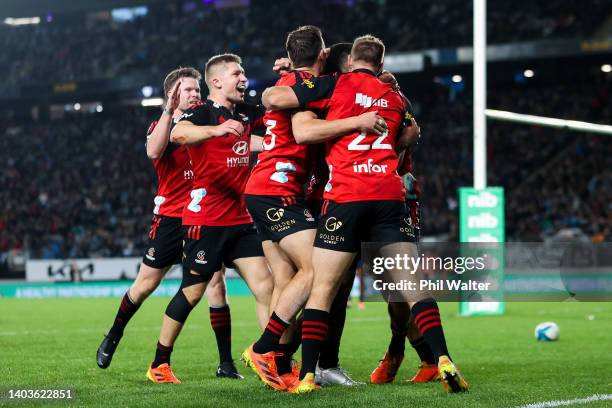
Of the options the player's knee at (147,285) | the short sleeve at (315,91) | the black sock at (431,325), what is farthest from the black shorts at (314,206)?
the player's knee at (147,285)

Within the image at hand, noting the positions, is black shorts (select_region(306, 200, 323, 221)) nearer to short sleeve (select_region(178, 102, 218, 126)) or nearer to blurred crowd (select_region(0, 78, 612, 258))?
short sleeve (select_region(178, 102, 218, 126))

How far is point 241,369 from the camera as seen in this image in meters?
7.64

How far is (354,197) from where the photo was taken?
563cm

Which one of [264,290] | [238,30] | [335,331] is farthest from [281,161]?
[238,30]

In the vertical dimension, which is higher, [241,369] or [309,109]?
[309,109]

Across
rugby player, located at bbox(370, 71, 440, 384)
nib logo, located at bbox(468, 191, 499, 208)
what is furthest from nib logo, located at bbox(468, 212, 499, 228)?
rugby player, located at bbox(370, 71, 440, 384)

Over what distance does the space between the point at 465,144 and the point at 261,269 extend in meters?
27.2

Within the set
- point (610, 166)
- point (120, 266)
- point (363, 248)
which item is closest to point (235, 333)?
point (363, 248)

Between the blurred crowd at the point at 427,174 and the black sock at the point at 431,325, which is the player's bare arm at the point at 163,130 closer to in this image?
the black sock at the point at 431,325

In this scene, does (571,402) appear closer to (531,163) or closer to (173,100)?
Result: (173,100)

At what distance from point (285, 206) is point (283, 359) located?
101cm

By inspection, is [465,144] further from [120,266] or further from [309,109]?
[309,109]

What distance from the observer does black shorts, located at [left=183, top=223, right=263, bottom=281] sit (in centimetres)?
670

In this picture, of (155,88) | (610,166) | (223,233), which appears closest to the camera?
(223,233)
